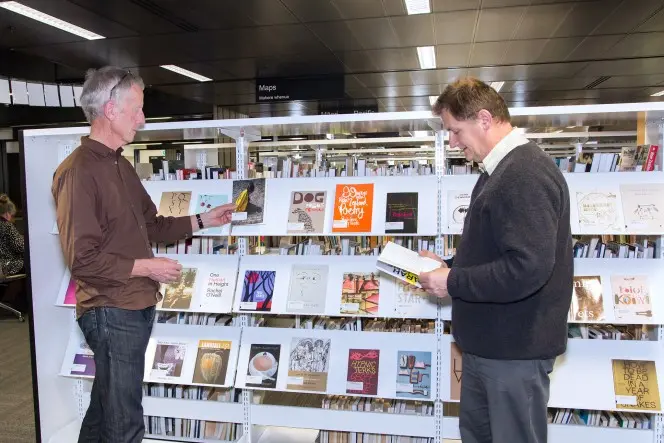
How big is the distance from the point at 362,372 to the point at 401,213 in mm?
920

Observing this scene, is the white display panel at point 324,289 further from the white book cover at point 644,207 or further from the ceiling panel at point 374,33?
the ceiling panel at point 374,33

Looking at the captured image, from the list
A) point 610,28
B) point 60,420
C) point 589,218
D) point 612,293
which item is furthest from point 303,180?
point 610,28

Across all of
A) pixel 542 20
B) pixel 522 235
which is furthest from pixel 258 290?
pixel 542 20

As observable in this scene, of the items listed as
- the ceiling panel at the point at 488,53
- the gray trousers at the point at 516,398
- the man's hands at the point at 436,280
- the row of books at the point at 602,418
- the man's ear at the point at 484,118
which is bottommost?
the row of books at the point at 602,418

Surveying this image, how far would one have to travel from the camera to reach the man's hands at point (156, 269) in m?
2.03

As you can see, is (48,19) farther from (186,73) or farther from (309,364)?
(309,364)

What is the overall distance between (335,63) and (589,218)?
593 centimetres

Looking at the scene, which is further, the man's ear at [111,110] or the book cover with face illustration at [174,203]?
the book cover with face illustration at [174,203]

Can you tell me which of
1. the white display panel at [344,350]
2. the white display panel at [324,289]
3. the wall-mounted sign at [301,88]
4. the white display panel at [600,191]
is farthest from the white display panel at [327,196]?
the wall-mounted sign at [301,88]

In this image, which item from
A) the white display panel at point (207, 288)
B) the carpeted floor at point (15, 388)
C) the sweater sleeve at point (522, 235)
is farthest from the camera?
the carpeted floor at point (15, 388)

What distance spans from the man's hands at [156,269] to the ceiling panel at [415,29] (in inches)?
181

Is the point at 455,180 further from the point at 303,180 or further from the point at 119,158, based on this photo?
the point at 119,158

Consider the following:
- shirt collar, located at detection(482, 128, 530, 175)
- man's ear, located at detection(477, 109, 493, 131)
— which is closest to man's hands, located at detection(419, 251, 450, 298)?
shirt collar, located at detection(482, 128, 530, 175)

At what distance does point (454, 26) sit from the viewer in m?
6.10
